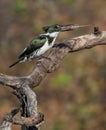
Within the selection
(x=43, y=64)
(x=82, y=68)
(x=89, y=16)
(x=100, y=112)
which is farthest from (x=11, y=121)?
(x=89, y=16)

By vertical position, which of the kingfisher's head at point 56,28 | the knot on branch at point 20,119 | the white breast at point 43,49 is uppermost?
the kingfisher's head at point 56,28

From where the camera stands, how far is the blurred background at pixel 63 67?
7.68m

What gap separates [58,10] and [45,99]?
229cm

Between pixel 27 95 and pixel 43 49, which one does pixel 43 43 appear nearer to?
pixel 43 49

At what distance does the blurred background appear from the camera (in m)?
7.68

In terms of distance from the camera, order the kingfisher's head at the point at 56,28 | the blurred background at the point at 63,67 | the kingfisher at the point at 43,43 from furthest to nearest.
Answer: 1. the blurred background at the point at 63,67
2. the kingfisher at the point at 43,43
3. the kingfisher's head at the point at 56,28

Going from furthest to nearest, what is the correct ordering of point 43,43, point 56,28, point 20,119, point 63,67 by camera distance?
point 63,67 → point 43,43 → point 56,28 → point 20,119

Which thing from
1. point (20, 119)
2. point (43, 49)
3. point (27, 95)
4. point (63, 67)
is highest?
point (63, 67)

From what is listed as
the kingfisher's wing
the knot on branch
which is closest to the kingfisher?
the kingfisher's wing

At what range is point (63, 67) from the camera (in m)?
8.42

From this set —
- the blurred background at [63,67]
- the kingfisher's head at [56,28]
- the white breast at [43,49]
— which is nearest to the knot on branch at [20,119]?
the kingfisher's head at [56,28]

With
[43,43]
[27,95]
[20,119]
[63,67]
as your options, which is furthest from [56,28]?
[63,67]

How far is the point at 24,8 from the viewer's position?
9.78 m

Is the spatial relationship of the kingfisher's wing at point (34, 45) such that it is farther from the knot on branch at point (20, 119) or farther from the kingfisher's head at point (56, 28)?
the knot on branch at point (20, 119)
